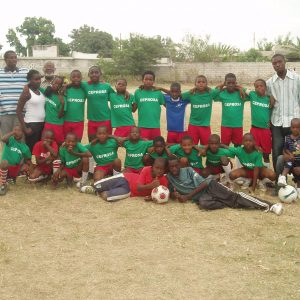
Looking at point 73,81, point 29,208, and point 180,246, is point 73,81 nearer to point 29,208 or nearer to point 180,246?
point 29,208

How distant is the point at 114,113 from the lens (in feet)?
24.3

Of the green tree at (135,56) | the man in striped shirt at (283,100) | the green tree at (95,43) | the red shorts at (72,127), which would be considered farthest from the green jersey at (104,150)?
the green tree at (95,43)

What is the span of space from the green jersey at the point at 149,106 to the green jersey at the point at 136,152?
536 millimetres

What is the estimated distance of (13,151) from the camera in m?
6.80

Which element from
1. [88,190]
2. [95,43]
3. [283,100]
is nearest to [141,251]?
[88,190]

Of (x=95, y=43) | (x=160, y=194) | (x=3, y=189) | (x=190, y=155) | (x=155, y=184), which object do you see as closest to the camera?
(x=160, y=194)

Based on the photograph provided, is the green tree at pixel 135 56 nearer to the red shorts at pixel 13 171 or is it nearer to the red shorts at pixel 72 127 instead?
the red shorts at pixel 72 127

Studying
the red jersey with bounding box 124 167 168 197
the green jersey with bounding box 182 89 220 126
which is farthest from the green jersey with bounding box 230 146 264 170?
the red jersey with bounding box 124 167 168 197

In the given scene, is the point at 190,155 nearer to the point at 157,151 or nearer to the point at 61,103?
the point at 157,151

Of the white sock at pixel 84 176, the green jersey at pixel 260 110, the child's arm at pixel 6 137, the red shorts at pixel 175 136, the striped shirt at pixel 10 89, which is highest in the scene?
the striped shirt at pixel 10 89

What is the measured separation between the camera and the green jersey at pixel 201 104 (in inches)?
283

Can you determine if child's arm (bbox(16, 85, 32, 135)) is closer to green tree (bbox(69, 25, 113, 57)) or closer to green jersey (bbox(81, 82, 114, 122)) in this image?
green jersey (bbox(81, 82, 114, 122))

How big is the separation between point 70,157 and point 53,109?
0.83m

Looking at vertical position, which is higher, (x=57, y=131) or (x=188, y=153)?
(x=57, y=131)
